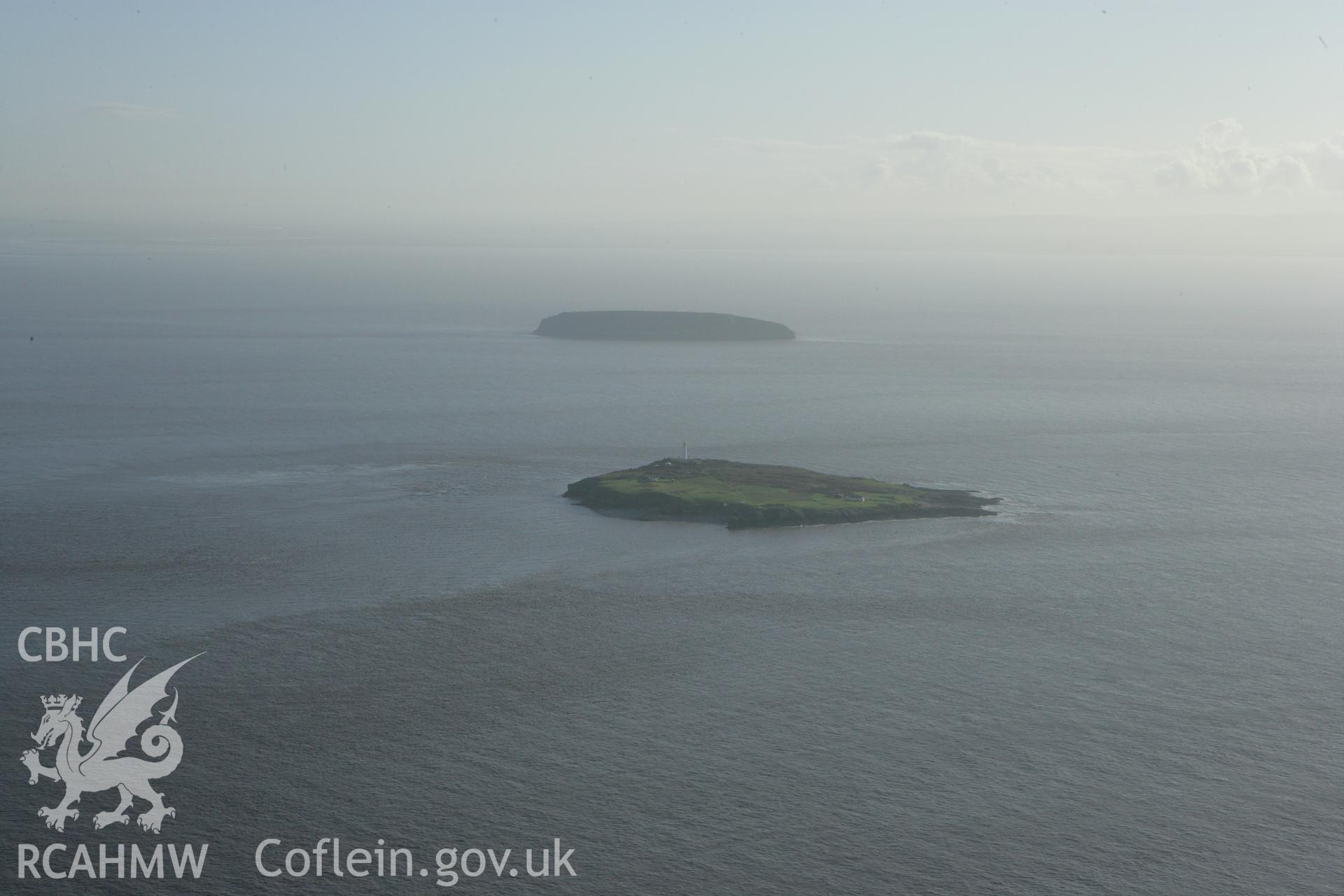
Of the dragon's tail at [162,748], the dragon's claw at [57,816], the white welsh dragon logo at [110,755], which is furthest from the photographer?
the dragon's tail at [162,748]

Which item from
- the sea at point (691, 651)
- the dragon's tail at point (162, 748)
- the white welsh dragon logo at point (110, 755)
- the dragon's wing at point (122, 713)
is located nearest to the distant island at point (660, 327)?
the sea at point (691, 651)

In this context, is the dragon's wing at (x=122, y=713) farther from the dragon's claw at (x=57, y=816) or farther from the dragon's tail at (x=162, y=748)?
the dragon's claw at (x=57, y=816)

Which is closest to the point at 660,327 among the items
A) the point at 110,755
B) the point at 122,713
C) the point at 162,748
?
the point at 122,713

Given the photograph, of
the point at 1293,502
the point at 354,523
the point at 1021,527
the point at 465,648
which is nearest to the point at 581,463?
the point at 354,523

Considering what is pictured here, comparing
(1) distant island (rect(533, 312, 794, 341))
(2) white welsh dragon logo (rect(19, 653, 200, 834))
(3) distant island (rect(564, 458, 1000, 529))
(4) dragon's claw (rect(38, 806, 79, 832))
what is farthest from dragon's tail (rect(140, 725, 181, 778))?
(1) distant island (rect(533, 312, 794, 341))

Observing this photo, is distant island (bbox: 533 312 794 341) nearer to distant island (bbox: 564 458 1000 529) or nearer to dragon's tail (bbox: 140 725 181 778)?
distant island (bbox: 564 458 1000 529)

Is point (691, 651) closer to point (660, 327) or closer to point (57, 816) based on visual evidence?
point (57, 816)
